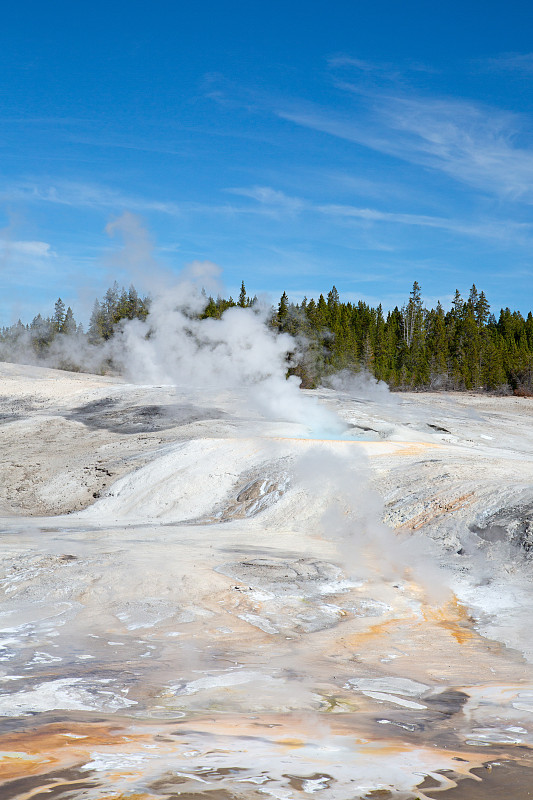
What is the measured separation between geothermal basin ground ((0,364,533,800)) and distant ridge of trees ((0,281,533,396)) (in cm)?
2439

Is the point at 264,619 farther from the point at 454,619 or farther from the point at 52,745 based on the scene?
the point at 52,745

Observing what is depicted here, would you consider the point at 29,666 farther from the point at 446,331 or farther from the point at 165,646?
the point at 446,331

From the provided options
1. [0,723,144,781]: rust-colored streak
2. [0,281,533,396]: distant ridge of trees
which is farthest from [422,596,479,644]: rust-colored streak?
[0,281,533,396]: distant ridge of trees

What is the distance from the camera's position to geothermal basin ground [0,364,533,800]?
412 centimetres

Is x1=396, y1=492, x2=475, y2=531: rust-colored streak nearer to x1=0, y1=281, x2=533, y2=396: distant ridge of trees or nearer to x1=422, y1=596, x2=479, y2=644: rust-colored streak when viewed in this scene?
x1=422, y1=596, x2=479, y2=644: rust-colored streak

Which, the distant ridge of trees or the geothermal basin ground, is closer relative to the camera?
the geothermal basin ground

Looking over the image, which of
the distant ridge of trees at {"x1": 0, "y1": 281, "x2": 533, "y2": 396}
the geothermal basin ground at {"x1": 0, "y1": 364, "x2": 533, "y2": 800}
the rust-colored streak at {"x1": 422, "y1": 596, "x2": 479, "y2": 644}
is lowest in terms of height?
the rust-colored streak at {"x1": 422, "y1": 596, "x2": 479, "y2": 644}

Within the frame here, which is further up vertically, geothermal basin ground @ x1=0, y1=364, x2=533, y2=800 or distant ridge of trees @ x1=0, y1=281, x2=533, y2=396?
distant ridge of trees @ x1=0, y1=281, x2=533, y2=396

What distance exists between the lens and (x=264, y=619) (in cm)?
927

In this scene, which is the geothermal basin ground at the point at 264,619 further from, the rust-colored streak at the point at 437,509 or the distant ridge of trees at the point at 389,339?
the distant ridge of trees at the point at 389,339

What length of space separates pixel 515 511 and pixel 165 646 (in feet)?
26.3

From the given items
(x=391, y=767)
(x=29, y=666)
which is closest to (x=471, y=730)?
(x=391, y=767)

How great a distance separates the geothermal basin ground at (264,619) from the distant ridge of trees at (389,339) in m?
24.4

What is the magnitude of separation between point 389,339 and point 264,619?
8046cm
